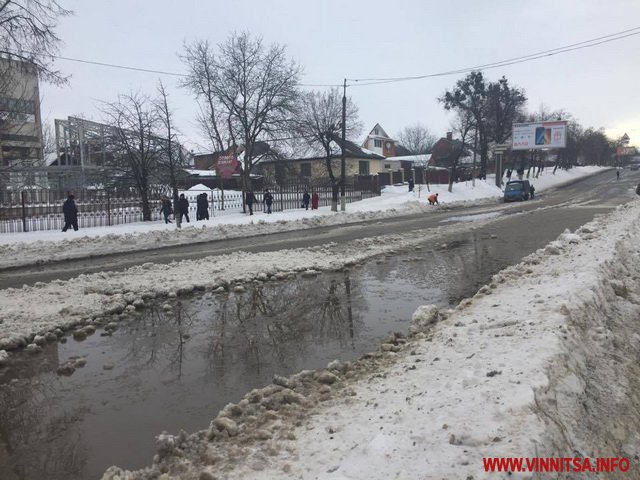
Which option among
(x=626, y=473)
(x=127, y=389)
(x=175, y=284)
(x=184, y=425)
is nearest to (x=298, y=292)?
(x=175, y=284)

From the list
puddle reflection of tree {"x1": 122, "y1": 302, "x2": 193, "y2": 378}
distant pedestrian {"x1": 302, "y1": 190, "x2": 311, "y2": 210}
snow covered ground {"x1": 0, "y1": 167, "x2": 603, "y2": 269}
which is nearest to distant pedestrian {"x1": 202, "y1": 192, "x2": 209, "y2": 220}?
snow covered ground {"x1": 0, "y1": 167, "x2": 603, "y2": 269}

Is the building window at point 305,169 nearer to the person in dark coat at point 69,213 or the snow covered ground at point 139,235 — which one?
the snow covered ground at point 139,235

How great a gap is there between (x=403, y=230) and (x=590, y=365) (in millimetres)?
15369

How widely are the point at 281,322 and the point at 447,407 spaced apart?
13.1 ft

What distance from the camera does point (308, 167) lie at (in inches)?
2377

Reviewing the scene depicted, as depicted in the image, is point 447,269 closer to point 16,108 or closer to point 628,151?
point 16,108

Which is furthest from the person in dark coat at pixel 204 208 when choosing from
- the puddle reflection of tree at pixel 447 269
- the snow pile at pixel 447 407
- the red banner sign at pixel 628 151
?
the red banner sign at pixel 628 151

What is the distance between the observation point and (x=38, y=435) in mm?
4121

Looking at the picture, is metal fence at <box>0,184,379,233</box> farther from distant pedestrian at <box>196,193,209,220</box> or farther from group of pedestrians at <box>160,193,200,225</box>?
distant pedestrian at <box>196,193,209,220</box>

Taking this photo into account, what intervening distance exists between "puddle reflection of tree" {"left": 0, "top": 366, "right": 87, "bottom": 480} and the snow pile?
66cm

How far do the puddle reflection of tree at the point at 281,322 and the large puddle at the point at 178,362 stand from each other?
0.06 ft

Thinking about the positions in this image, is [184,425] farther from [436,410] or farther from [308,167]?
[308,167]

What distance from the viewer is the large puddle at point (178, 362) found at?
3.96 meters

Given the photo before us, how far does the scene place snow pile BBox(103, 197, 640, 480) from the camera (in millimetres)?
3051
